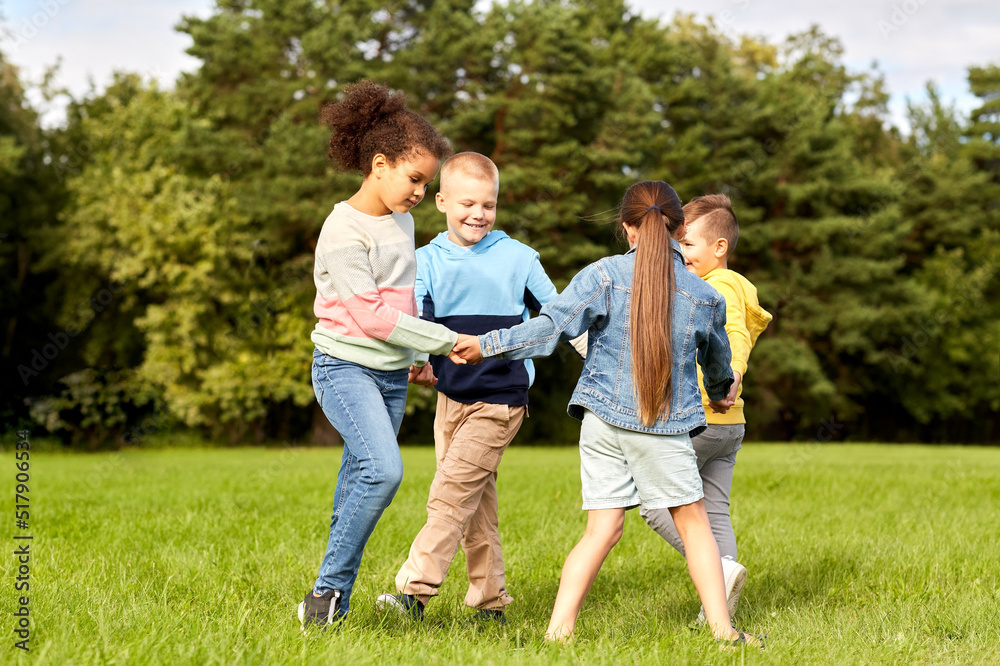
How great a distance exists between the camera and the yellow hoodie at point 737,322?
3961 millimetres

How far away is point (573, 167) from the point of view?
24.3 meters

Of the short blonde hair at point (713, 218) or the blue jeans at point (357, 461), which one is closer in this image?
the blue jeans at point (357, 461)

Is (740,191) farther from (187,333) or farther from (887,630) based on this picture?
(887,630)

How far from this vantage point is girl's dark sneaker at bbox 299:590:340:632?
11.1 ft

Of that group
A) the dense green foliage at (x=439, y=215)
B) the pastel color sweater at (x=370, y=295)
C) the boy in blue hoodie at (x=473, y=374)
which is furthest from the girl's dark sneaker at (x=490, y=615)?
the dense green foliage at (x=439, y=215)

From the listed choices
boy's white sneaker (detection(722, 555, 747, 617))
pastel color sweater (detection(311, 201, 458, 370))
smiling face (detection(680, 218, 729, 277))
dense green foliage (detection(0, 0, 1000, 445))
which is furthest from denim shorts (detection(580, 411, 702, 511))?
dense green foliage (detection(0, 0, 1000, 445))

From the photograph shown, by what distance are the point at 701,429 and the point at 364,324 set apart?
4.49ft

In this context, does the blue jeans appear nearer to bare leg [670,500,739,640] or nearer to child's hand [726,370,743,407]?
bare leg [670,500,739,640]

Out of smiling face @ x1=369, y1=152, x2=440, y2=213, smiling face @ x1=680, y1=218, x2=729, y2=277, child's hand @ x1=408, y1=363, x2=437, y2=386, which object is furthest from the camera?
smiling face @ x1=680, y1=218, x2=729, y2=277

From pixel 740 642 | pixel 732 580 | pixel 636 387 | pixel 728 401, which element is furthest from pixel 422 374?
pixel 740 642

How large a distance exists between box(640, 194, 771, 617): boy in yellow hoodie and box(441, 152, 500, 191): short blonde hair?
0.87 m

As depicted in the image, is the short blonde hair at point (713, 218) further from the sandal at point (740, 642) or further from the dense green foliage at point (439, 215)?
the dense green foliage at point (439, 215)

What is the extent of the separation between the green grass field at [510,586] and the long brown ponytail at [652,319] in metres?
0.90

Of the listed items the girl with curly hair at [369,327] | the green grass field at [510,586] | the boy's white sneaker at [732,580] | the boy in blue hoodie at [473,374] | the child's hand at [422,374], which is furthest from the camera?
the child's hand at [422,374]
